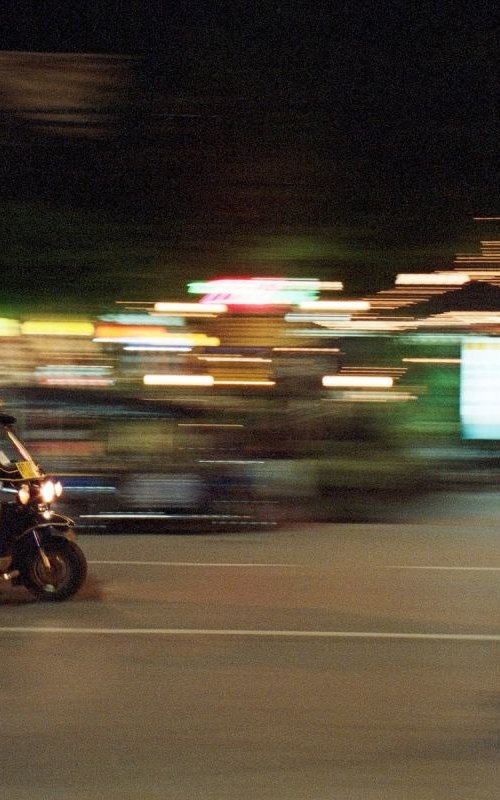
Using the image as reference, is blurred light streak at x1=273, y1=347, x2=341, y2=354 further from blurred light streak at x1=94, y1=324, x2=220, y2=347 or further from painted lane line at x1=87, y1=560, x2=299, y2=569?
painted lane line at x1=87, y1=560, x2=299, y2=569

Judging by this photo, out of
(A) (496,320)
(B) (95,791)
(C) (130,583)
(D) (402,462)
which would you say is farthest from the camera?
(A) (496,320)

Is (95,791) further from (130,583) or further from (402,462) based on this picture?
(402,462)

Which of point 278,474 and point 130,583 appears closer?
point 130,583

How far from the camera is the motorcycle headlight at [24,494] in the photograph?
353 inches

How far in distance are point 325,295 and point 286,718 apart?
1223 cm

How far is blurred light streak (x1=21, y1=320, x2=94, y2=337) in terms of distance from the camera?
17266 mm

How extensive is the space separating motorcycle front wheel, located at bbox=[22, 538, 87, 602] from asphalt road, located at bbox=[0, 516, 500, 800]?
0.14m

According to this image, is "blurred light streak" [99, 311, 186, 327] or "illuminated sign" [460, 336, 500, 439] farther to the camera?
"illuminated sign" [460, 336, 500, 439]

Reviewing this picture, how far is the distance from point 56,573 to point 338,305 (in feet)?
31.6

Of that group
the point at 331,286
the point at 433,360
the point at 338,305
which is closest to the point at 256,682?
the point at 331,286

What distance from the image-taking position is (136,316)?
17.3 metres

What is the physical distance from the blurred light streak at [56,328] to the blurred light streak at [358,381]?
350 centimetres

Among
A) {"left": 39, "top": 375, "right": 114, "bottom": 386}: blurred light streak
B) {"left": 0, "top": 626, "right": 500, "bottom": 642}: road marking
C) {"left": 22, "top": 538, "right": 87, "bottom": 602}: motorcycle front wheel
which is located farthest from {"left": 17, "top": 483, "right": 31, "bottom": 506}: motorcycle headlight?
{"left": 39, "top": 375, "right": 114, "bottom": 386}: blurred light streak

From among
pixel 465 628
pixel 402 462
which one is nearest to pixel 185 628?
pixel 465 628
